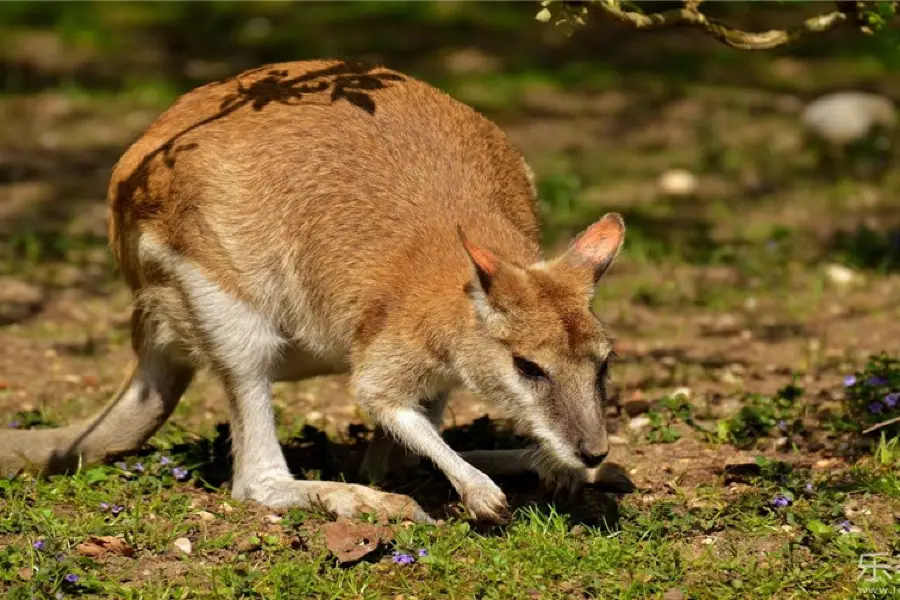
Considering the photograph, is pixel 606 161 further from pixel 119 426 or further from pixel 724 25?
pixel 119 426

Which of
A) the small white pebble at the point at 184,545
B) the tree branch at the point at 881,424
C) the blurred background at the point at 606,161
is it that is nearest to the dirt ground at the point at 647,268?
the blurred background at the point at 606,161

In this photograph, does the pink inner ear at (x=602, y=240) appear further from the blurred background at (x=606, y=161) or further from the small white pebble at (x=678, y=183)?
the small white pebble at (x=678, y=183)

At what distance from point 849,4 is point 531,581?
239 centimetres

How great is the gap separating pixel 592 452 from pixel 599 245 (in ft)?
2.52

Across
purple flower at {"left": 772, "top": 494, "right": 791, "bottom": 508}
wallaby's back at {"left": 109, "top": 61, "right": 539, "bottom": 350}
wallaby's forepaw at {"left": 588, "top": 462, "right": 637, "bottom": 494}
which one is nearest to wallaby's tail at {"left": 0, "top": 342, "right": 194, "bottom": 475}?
wallaby's back at {"left": 109, "top": 61, "right": 539, "bottom": 350}

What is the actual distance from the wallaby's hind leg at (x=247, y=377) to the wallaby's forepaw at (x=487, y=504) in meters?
0.62

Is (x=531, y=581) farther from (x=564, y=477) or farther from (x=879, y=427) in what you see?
(x=879, y=427)

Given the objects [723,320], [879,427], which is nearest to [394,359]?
[879,427]

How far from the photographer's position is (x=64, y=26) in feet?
38.7

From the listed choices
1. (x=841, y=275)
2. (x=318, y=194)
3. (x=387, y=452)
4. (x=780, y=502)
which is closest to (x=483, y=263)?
(x=318, y=194)

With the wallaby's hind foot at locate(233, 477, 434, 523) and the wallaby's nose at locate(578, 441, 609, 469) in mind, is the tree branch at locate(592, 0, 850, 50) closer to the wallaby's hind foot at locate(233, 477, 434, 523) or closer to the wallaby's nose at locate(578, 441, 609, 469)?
the wallaby's nose at locate(578, 441, 609, 469)

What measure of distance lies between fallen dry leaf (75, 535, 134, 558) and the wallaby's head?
1.20 meters

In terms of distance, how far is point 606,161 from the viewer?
941cm

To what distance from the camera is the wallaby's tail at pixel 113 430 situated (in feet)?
16.2
